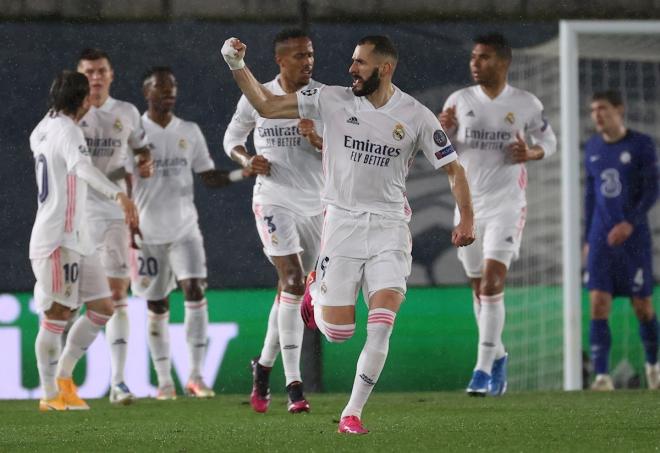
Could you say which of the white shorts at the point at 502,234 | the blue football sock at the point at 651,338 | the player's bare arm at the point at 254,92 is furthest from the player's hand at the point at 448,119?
the player's bare arm at the point at 254,92

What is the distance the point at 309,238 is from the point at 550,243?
3.41m

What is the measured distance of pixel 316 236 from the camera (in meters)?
8.17

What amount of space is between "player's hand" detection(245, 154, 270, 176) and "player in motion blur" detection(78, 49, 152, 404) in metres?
1.68

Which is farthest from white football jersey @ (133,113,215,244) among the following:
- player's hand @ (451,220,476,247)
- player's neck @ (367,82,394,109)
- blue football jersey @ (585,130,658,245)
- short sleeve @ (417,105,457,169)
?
player's hand @ (451,220,476,247)

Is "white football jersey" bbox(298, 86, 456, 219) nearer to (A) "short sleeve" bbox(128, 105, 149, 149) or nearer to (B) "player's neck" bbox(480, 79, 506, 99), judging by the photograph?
→ (B) "player's neck" bbox(480, 79, 506, 99)

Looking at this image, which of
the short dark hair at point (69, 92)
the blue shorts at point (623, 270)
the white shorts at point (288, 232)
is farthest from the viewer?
the blue shorts at point (623, 270)

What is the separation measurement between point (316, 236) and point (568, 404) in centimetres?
171

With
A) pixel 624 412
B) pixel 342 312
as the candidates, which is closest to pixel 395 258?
pixel 342 312

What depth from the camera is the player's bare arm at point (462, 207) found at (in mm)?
6266

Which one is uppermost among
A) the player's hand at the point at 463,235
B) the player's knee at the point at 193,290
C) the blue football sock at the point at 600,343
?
the player's hand at the point at 463,235

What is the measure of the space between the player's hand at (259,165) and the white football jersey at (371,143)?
138cm

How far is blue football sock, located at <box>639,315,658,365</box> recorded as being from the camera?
10281mm

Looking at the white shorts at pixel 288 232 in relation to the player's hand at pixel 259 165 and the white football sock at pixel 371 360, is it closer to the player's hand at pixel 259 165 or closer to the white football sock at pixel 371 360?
the player's hand at pixel 259 165

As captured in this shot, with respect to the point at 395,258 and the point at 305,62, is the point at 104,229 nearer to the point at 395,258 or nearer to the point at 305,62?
the point at 305,62
